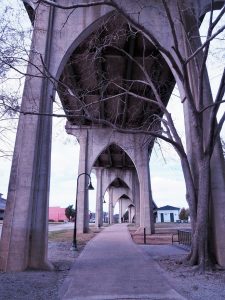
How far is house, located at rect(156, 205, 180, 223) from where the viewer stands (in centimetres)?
13662

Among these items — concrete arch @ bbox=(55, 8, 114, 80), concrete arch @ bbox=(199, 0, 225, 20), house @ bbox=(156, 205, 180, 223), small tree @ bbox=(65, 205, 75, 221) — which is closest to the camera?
concrete arch @ bbox=(55, 8, 114, 80)

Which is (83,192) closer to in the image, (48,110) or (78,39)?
(78,39)

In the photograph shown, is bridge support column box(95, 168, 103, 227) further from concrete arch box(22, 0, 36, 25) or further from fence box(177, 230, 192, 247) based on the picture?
concrete arch box(22, 0, 36, 25)

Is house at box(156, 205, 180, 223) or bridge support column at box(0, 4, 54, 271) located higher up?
house at box(156, 205, 180, 223)

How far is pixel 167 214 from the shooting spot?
138750mm

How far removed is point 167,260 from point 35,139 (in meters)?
6.21

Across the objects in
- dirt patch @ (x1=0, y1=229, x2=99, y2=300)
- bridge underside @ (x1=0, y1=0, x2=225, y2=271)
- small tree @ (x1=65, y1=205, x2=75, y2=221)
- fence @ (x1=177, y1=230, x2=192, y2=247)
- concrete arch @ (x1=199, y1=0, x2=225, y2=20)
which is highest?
small tree @ (x1=65, y1=205, x2=75, y2=221)

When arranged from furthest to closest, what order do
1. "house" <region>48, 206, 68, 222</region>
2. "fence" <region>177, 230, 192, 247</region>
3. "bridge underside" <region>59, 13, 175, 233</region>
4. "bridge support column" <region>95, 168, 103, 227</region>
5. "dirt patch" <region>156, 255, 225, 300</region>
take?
"house" <region>48, 206, 68, 222</region>
"bridge support column" <region>95, 168, 103, 227</region>
"fence" <region>177, 230, 192, 247</region>
"bridge underside" <region>59, 13, 175, 233</region>
"dirt patch" <region>156, 255, 225, 300</region>

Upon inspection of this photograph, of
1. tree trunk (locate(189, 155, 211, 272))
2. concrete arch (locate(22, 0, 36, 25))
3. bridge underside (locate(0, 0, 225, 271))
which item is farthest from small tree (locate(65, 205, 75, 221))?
tree trunk (locate(189, 155, 211, 272))

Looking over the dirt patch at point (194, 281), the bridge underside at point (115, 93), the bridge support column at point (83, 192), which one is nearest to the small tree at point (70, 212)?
the bridge underside at point (115, 93)

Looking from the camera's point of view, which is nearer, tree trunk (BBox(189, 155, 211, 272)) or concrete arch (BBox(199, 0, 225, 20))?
tree trunk (BBox(189, 155, 211, 272))

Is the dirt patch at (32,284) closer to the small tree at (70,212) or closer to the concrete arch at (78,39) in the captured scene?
the concrete arch at (78,39)

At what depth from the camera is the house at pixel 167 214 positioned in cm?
13662

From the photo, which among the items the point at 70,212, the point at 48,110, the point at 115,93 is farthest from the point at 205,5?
the point at 70,212
